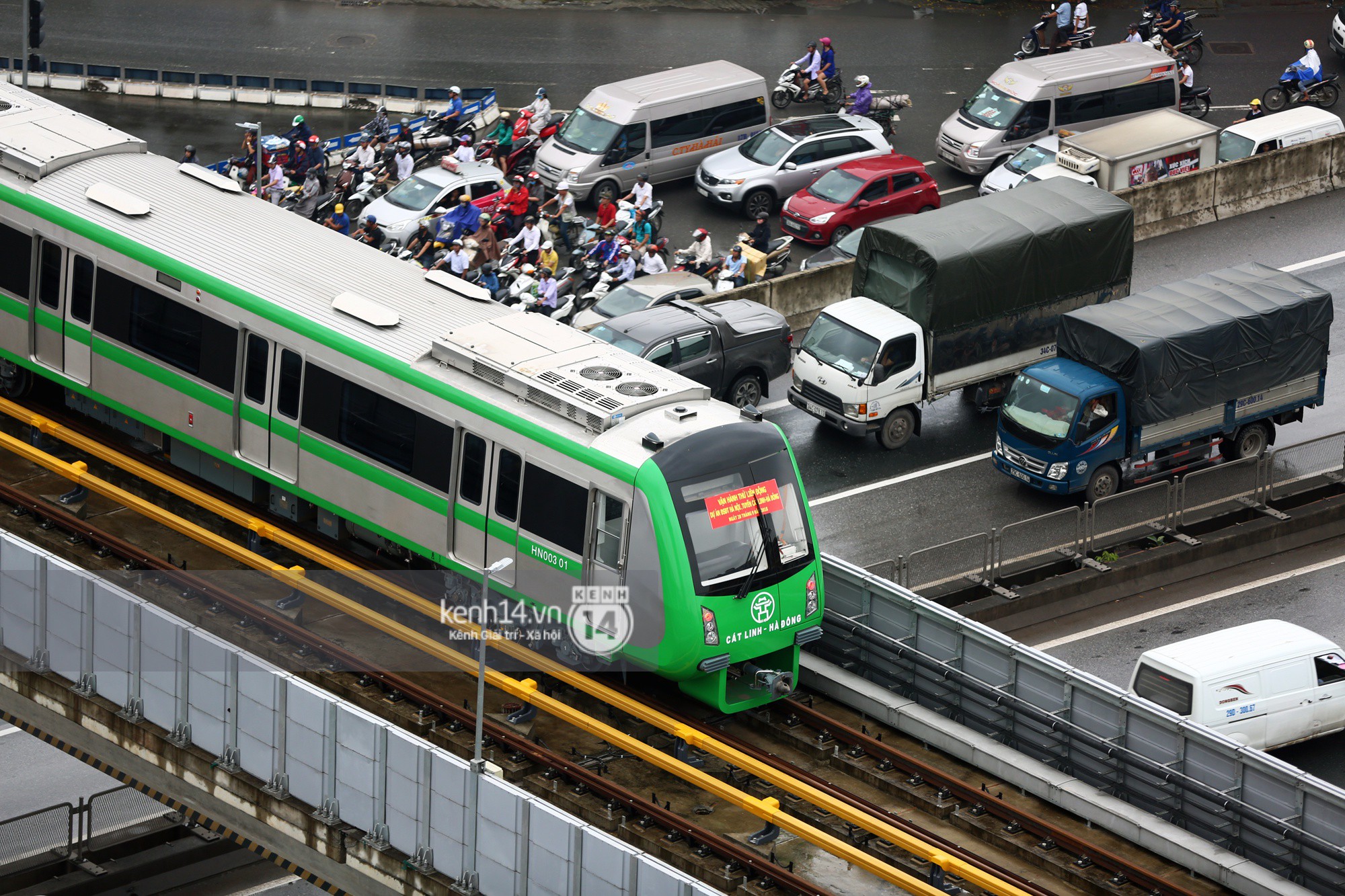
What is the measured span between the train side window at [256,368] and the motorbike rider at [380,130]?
20.0 metres

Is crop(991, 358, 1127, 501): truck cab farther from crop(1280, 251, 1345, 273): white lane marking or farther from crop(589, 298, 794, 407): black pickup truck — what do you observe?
crop(1280, 251, 1345, 273): white lane marking

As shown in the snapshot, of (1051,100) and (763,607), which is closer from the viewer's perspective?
(763,607)

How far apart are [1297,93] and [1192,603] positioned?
20.4 m

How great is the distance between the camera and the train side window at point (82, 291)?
86.5ft

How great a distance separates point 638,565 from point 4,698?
24.6 feet

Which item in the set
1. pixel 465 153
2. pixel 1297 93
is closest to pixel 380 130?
pixel 465 153

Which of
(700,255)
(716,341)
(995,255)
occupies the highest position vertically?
(995,255)

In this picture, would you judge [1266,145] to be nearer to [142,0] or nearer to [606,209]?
[606,209]

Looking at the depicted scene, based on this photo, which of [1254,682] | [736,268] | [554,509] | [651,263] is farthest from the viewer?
[651,263]

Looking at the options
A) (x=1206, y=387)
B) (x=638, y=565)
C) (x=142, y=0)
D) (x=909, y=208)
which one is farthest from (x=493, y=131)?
(x=638, y=565)

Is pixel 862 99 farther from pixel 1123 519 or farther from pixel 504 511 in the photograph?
pixel 504 511

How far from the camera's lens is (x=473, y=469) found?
75.9 feet

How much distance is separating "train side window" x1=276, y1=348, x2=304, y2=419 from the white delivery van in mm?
21515

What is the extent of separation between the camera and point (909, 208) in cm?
4188
